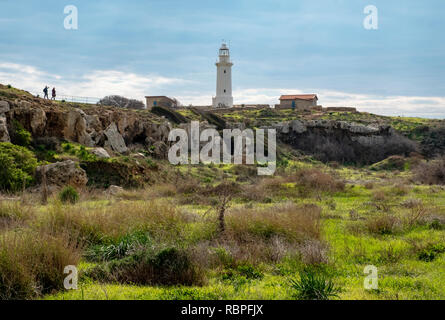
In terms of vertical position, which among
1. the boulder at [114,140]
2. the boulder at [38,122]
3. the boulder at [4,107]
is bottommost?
the boulder at [114,140]

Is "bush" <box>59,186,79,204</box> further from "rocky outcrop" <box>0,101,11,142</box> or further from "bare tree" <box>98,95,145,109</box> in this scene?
"bare tree" <box>98,95,145,109</box>

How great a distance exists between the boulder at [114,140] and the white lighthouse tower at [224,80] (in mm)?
53402

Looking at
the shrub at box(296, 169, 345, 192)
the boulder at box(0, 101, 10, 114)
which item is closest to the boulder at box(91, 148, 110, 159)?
the boulder at box(0, 101, 10, 114)

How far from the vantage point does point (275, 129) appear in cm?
6206

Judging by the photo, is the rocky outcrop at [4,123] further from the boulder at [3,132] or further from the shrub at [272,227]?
the shrub at [272,227]

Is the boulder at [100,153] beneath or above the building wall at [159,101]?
beneath

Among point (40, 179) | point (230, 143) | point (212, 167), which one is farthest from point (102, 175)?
point (230, 143)

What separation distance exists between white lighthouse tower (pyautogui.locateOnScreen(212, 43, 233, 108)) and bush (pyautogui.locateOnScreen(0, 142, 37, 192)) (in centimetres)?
6595

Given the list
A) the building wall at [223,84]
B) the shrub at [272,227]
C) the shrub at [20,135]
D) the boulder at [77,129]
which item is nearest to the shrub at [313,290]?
the shrub at [272,227]

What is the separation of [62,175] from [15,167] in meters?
2.35

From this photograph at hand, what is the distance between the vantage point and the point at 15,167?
67.8 feet

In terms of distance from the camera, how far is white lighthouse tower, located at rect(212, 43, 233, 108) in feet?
286

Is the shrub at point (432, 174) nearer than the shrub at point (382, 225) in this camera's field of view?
No

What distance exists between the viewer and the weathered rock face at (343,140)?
5794 centimetres
